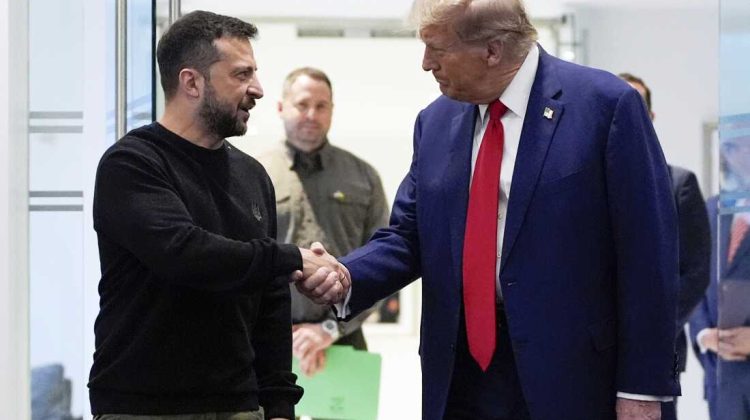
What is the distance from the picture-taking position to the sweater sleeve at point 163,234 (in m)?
2.73

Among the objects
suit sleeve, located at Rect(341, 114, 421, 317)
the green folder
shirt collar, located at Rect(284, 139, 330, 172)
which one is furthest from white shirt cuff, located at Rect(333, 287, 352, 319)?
shirt collar, located at Rect(284, 139, 330, 172)

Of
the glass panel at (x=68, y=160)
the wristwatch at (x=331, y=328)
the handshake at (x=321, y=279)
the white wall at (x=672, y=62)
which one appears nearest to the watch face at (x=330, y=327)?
the wristwatch at (x=331, y=328)

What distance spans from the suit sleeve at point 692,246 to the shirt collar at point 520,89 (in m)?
2.35

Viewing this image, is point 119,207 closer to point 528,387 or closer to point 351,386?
point 528,387

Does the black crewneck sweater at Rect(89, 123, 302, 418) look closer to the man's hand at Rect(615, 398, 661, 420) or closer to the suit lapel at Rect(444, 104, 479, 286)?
the suit lapel at Rect(444, 104, 479, 286)

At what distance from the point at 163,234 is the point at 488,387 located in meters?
0.79

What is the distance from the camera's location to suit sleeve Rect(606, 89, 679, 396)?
2896 millimetres

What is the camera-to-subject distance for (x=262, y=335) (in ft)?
10.1

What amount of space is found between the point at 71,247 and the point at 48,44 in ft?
1.98

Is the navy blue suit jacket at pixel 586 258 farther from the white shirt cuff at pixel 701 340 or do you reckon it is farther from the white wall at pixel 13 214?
the white shirt cuff at pixel 701 340

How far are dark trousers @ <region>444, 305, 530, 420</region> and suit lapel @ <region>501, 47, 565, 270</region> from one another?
0.20 metres

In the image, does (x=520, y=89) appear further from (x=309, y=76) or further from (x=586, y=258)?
(x=309, y=76)

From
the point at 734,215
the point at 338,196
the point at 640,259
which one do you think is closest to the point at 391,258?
the point at 640,259

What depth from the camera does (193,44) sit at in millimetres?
3014
